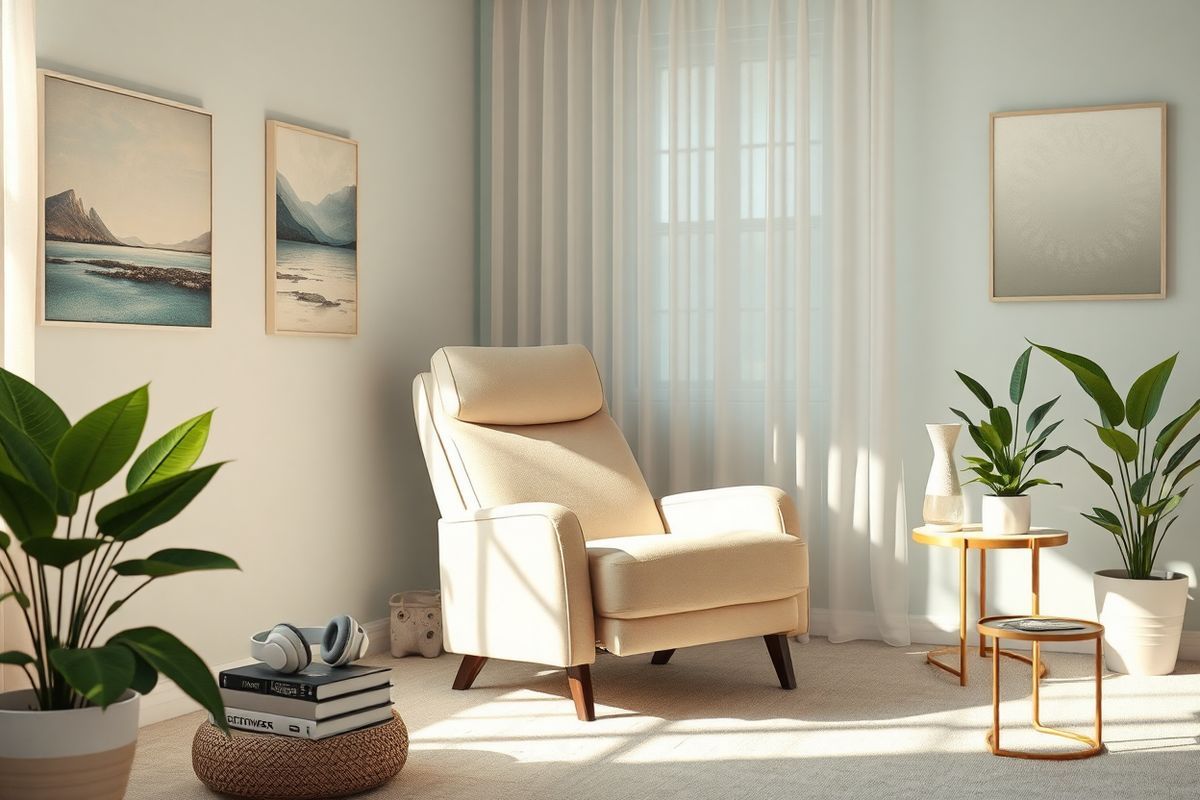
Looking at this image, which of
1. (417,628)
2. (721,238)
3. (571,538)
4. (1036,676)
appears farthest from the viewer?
(721,238)

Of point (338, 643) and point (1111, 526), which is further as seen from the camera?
point (1111, 526)

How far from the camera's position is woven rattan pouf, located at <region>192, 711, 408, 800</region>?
247cm

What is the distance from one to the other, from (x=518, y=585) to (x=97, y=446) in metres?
1.38

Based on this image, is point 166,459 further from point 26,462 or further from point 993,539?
point 993,539

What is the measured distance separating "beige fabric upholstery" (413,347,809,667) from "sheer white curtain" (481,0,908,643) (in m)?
0.53

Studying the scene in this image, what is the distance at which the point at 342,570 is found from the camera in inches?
156

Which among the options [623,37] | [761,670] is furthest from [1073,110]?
[761,670]

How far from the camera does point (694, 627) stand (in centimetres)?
321

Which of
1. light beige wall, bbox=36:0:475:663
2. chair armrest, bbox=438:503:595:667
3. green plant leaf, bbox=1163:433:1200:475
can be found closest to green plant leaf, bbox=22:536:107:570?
light beige wall, bbox=36:0:475:663

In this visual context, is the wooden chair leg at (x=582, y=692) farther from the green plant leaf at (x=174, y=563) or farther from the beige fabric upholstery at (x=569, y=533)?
the green plant leaf at (x=174, y=563)

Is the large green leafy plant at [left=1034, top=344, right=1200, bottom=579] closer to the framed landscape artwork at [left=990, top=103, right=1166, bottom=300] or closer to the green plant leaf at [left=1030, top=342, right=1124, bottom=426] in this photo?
the green plant leaf at [left=1030, top=342, right=1124, bottom=426]

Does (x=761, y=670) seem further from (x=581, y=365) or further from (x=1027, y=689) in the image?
(x=581, y=365)

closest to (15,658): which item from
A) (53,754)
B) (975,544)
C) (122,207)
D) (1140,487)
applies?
(53,754)

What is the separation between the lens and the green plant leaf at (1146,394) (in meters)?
3.54
